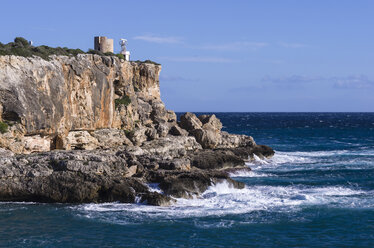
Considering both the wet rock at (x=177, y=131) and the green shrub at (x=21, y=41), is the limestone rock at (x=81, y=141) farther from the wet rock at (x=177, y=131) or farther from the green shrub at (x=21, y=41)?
the wet rock at (x=177, y=131)

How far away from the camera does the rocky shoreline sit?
119ft

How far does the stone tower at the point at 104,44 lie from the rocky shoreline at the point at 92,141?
12.2ft

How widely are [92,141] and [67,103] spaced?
4145 millimetres

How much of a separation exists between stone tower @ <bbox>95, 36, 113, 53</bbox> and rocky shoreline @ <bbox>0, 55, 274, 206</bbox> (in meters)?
3.73

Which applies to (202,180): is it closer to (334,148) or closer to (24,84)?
(24,84)

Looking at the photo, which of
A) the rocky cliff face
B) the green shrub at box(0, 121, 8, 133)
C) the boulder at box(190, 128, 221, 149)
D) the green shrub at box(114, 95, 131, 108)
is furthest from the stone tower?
the green shrub at box(0, 121, 8, 133)

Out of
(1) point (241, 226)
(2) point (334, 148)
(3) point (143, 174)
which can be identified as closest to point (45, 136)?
(3) point (143, 174)

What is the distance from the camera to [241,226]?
30.6 metres

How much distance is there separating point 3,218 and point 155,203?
937cm

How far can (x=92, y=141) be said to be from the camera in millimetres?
48531

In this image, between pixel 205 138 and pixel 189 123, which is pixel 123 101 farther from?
pixel 205 138

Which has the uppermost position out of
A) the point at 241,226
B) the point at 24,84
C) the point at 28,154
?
the point at 24,84

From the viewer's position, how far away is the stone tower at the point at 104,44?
62.3 meters

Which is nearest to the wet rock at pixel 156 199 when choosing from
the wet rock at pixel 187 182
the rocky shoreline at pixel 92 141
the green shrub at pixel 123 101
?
the rocky shoreline at pixel 92 141
